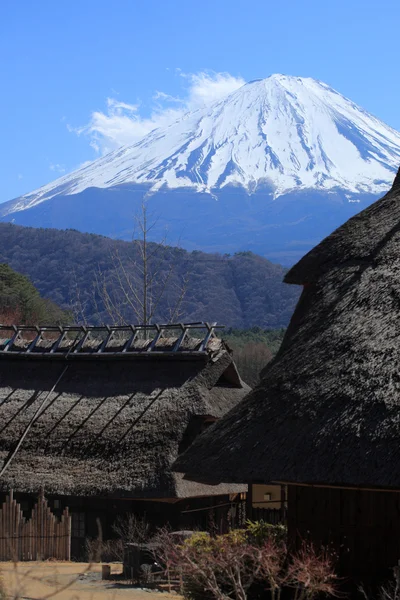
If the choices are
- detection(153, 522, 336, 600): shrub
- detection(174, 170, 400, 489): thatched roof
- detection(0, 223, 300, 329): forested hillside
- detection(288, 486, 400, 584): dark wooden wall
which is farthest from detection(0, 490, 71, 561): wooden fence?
detection(0, 223, 300, 329): forested hillside

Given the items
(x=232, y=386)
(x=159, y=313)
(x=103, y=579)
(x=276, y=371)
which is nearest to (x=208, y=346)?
(x=232, y=386)

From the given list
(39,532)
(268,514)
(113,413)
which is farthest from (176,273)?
(268,514)

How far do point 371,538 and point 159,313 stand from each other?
2386 inches

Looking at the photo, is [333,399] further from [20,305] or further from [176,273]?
[176,273]

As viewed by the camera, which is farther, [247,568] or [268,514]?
[268,514]

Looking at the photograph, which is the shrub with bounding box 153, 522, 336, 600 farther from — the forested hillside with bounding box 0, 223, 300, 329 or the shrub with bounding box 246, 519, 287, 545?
the forested hillside with bounding box 0, 223, 300, 329

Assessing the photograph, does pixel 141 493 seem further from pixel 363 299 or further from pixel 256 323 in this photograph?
pixel 256 323

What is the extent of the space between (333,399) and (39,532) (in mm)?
9260

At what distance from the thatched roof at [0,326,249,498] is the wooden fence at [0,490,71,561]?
52 cm

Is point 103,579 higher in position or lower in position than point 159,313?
lower

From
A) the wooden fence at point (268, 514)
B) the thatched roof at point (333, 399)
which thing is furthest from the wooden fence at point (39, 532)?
the thatched roof at point (333, 399)

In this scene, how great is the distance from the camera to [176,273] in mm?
80938

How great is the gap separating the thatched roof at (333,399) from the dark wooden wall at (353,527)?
0.78 metres

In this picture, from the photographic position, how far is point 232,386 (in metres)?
19.2
